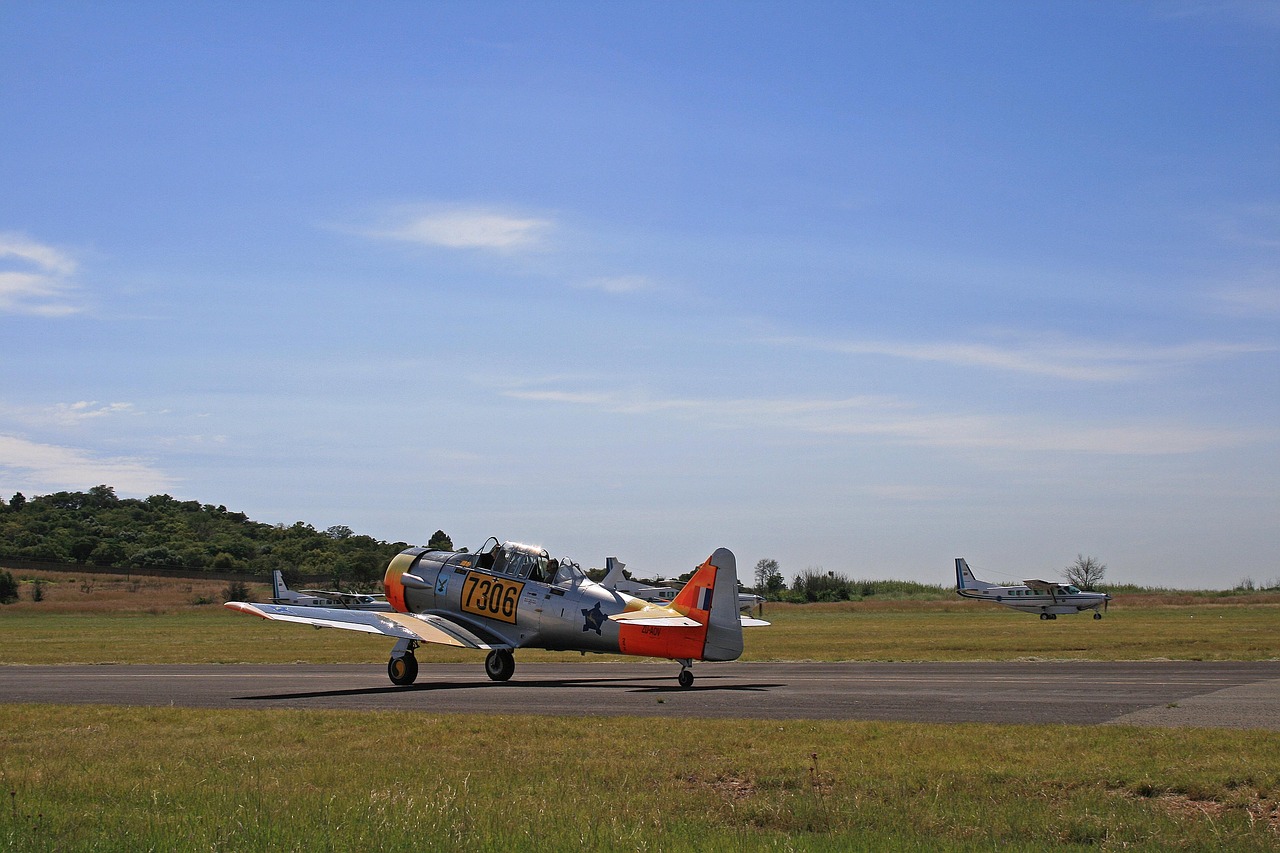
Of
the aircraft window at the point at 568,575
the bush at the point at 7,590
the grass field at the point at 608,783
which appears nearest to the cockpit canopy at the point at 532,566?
the aircraft window at the point at 568,575

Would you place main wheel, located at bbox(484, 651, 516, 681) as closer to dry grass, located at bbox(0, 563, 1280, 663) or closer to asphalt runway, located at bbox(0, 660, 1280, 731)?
asphalt runway, located at bbox(0, 660, 1280, 731)

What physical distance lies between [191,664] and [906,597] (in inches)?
4242

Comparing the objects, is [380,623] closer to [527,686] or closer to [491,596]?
[491,596]

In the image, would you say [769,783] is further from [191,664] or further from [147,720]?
[191,664]

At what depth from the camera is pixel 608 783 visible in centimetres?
1058

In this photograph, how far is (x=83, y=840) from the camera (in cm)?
851

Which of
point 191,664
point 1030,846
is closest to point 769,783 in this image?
point 1030,846

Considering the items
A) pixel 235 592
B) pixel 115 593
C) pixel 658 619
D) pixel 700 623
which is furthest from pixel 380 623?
pixel 115 593

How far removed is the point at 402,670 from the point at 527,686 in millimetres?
2918

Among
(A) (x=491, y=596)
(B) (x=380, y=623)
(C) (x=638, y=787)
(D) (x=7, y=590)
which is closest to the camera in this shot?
(C) (x=638, y=787)

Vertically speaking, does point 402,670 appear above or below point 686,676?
below

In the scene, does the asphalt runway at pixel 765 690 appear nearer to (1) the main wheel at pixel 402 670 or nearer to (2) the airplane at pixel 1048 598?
(1) the main wheel at pixel 402 670

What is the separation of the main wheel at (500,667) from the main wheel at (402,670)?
167 cm

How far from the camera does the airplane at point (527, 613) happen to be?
2194 centimetres
